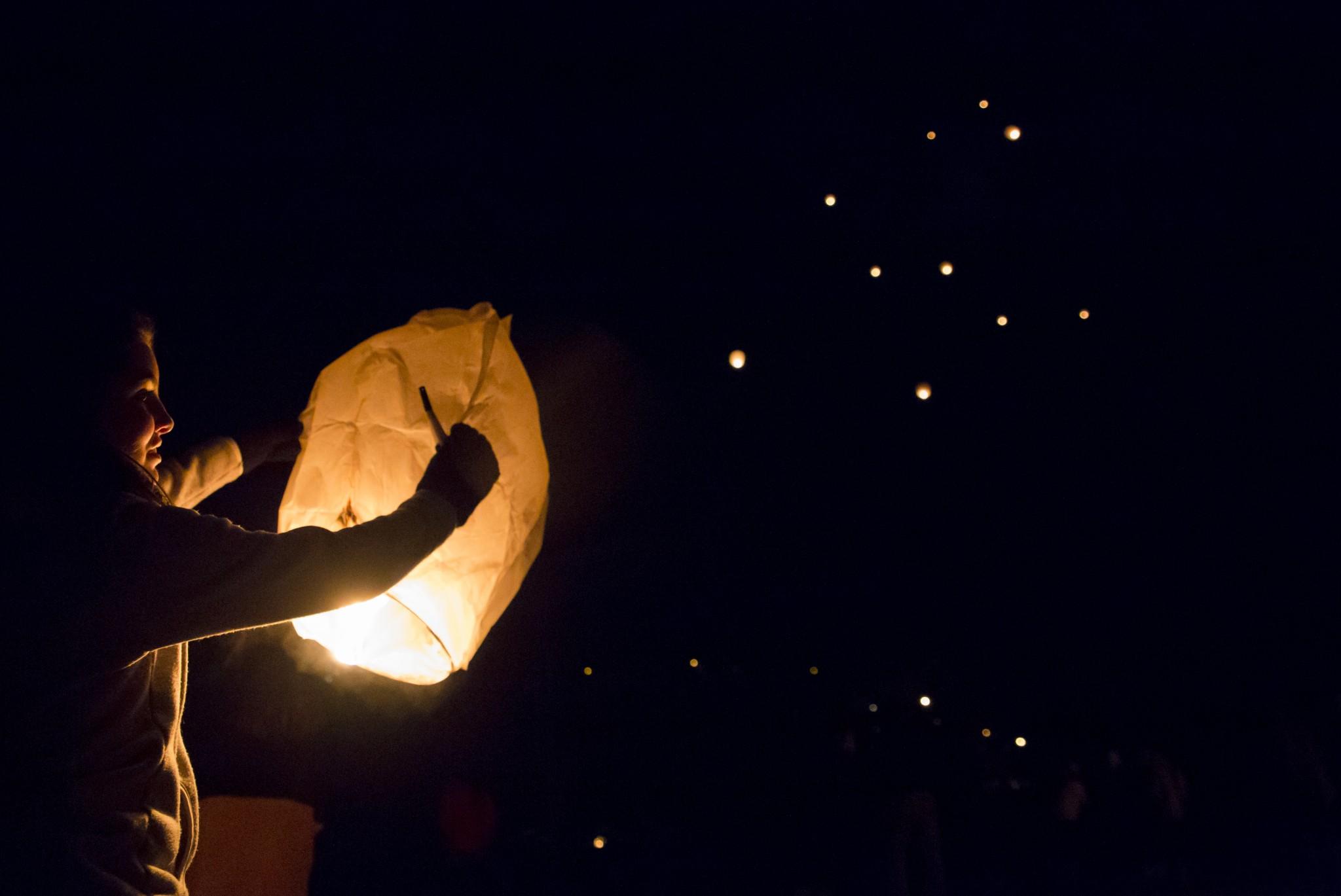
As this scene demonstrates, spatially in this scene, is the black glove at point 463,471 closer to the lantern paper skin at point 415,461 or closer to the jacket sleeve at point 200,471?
the lantern paper skin at point 415,461

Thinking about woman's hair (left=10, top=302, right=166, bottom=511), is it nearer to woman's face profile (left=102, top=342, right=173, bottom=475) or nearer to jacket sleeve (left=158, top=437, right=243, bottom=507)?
woman's face profile (left=102, top=342, right=173, bottom=475)

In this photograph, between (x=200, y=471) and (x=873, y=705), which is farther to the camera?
(x=873, y=705)

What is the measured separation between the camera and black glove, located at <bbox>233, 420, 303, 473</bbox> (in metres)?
1.41

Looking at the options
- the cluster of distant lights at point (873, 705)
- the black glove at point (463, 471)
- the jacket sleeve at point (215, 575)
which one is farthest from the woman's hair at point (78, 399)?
the cluster of distant lights at point (873, 705)

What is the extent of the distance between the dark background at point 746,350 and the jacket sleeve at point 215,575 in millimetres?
702

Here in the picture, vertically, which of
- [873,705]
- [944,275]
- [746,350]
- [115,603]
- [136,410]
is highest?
[944,275]

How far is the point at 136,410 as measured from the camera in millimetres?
981

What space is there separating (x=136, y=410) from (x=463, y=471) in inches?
19.2

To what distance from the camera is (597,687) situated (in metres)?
2.05

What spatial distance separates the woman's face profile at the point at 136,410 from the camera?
3.15 feet

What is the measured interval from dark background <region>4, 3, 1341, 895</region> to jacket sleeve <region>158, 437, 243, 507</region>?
0.34m

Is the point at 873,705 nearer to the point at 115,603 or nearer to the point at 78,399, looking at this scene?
the point at 115,603

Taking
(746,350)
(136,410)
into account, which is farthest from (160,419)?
(746,350)

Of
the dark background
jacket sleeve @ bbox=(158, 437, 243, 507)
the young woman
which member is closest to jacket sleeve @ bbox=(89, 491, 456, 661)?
the young woman
